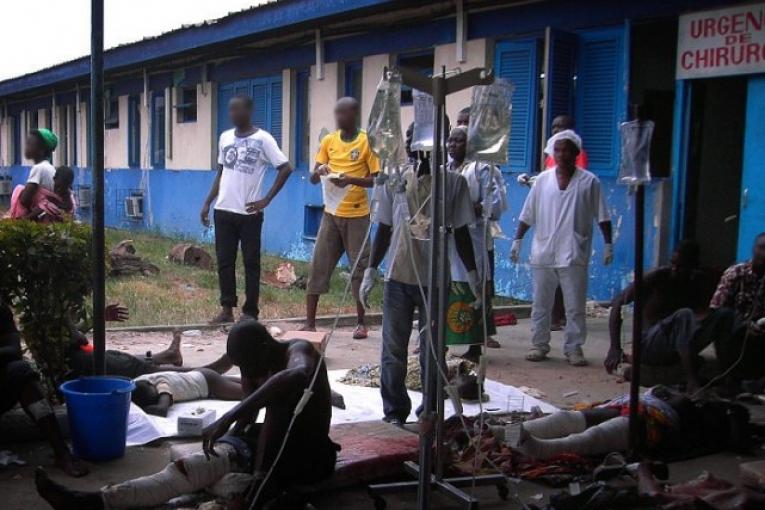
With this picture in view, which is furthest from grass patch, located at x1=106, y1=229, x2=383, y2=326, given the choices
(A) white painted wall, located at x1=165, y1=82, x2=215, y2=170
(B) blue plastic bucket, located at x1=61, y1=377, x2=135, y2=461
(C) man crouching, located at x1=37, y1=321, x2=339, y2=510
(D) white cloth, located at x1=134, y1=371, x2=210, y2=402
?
(C) man crouching, located at x1=37, y1=321, x2=339, y2=510

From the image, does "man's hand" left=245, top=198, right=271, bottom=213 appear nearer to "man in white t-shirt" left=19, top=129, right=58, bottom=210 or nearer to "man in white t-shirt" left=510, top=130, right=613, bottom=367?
"man in white t-shirt" left=19, top=129, right=58, bottom=210

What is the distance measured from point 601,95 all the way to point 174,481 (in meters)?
6.66

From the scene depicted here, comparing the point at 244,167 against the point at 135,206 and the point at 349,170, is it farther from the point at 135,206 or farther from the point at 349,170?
the point at 135,206

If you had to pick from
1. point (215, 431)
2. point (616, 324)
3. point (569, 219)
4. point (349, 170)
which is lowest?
point (215, 431)

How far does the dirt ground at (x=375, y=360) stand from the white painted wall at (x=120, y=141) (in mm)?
12160

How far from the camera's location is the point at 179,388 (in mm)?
5344

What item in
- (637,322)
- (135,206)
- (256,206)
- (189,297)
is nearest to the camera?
(637,322)

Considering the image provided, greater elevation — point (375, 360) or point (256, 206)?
point (256, 206)

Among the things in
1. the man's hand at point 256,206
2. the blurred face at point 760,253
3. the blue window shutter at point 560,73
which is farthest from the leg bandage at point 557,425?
the blue window shutter at point 560,73

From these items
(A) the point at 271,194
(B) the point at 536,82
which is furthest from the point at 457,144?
(B) the point at 536,82

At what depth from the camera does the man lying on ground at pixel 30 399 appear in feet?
13.9

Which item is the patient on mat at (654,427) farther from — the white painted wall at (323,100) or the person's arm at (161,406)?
the white painted wall at (323,100)

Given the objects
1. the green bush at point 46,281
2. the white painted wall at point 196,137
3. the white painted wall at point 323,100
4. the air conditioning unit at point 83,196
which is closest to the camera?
the green bush at point 46,281

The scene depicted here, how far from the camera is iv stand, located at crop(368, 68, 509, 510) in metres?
3.64
